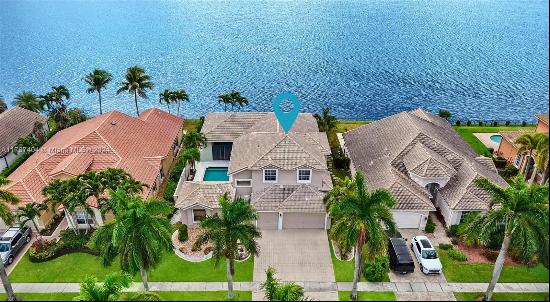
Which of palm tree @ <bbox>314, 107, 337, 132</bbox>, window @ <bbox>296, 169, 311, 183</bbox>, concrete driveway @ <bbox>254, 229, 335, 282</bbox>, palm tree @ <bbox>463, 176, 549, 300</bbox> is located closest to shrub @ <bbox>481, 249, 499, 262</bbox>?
palm tree @ <bbox>463, 176, 549, 300</bbox>

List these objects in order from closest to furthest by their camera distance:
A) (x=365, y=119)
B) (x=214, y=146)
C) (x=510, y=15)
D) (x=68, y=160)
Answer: (x=68, y=160), (x=214, y=146), (x=365, y=119), (x=510, y=15)

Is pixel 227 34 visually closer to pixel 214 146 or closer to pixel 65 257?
pixel 214 146

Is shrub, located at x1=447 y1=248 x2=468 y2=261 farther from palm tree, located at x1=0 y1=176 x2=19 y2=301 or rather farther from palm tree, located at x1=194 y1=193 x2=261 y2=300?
palm tree, located at x1=0 y1=176 x2=19 y2=301

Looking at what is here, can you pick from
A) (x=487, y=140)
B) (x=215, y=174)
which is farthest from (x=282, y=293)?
(x=487, y=140)

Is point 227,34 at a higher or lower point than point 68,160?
higher

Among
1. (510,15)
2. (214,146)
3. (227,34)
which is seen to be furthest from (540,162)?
(510,15)

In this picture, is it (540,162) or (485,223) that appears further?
(540,162)

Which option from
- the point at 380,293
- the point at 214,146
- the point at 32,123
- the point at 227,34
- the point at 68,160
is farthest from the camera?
the point at 227,34

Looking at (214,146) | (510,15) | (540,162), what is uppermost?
(510,15)
